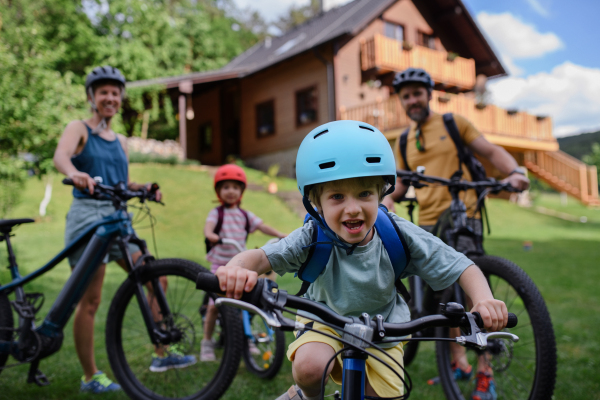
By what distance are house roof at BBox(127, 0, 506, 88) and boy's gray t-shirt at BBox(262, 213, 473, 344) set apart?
18.8 m

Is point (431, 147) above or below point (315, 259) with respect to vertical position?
above

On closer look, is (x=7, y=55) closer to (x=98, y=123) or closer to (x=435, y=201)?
(x=98, y=123)

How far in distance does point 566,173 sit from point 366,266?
79.3 feet

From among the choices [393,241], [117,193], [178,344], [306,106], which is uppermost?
[306,106]

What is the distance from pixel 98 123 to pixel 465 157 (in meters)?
2.95

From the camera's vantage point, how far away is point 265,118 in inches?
918

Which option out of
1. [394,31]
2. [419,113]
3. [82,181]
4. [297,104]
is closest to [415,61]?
[394,31]

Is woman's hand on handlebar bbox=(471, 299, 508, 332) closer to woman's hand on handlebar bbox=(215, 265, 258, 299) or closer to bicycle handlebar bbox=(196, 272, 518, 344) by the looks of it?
bicycle handlebar bbox=(196, 272, 518, 344)

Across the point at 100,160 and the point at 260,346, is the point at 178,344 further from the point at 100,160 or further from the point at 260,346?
the point at 100,160

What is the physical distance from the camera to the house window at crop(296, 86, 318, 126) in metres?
20.5

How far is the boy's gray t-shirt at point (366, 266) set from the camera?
6.40 feet

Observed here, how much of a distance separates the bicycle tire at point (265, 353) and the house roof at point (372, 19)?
17.2 m

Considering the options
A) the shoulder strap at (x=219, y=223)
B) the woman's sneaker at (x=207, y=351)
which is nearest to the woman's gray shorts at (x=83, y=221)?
the shoulder strap at (x=219, y=223)

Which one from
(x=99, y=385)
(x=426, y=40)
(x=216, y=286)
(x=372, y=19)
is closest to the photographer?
(x=216, y=286)
